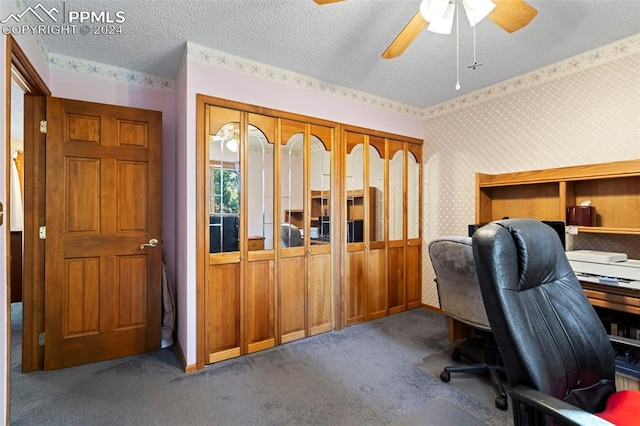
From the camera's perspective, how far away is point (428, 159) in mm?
3814

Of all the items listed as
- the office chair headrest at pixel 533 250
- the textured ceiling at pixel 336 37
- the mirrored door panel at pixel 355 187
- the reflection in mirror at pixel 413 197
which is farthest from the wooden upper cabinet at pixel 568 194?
the office chair headrest at pixel 533 250

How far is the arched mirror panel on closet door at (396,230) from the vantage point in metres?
3.56

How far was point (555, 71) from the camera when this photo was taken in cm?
269

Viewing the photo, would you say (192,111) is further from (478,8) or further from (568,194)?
(568,194)

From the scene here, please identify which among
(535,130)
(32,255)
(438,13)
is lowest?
(32,255)

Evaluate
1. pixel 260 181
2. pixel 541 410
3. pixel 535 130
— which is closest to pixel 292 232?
pixel 260 181

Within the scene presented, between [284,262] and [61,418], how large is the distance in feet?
5.79

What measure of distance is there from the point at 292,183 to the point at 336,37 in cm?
128

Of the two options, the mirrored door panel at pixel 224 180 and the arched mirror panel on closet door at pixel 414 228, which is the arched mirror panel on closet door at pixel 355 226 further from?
the mirrored door panel at pixel 224 180

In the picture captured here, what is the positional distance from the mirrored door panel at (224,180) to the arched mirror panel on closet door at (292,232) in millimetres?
436

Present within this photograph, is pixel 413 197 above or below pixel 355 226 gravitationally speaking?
above

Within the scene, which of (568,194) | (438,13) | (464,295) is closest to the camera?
(438,13)

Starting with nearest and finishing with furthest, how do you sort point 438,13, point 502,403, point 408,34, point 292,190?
point 438,13 < point 408,34 < point 502,403 < point 292,190

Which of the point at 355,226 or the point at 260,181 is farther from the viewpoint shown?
the point at 355,226
